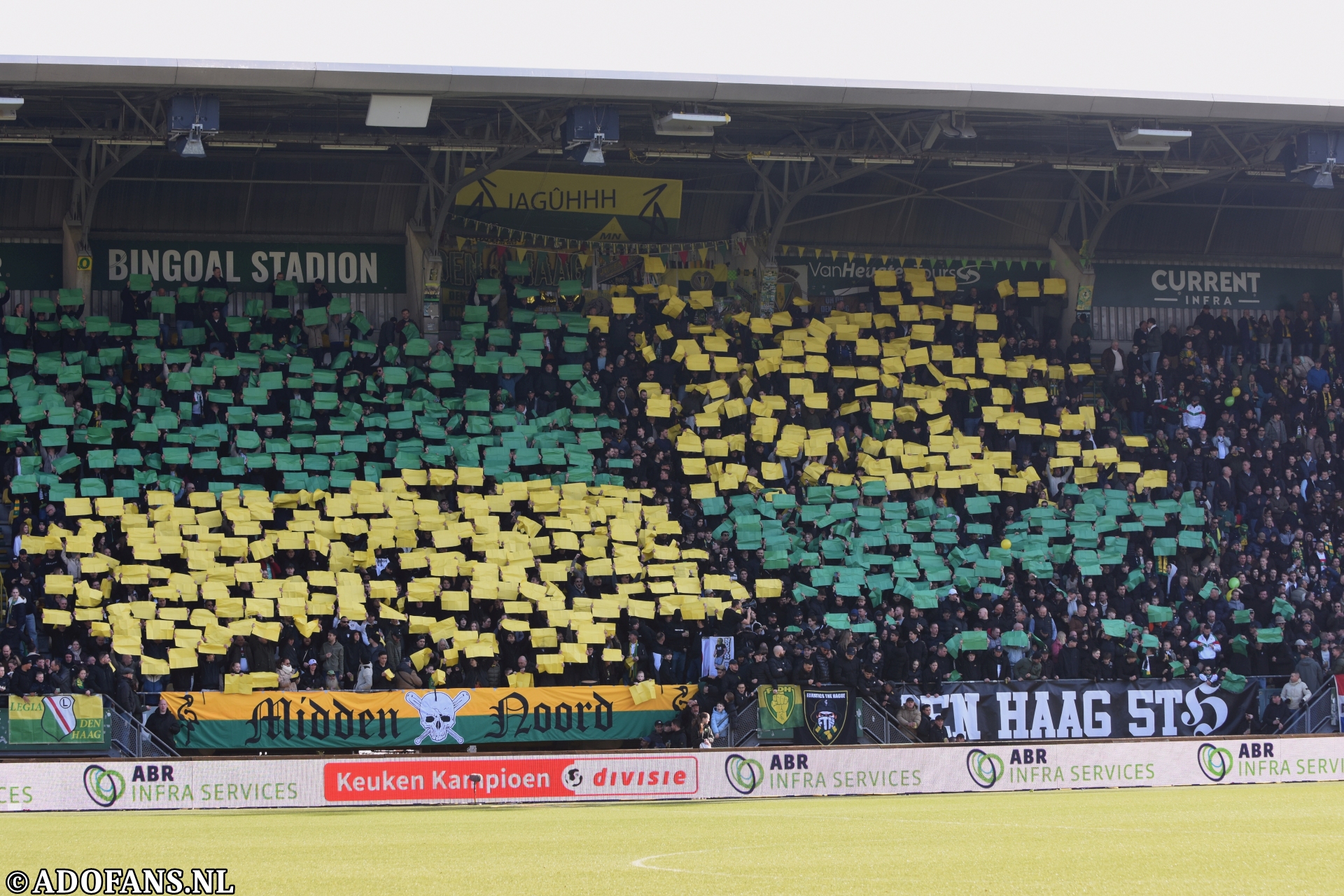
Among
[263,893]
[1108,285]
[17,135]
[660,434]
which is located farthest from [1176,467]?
[263,893]

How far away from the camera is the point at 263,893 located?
40.6ft

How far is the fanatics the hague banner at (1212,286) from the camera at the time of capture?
134 ft

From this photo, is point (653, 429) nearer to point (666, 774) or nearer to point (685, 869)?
point (666, 774)

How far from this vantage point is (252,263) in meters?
36.5

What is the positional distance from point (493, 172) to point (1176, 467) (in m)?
16.2

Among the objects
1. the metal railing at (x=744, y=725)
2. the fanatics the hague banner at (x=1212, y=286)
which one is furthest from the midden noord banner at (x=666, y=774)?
the fanatics the hague banner at (x=1212, y=286)

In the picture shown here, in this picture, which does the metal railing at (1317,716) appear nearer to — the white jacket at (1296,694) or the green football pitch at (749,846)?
the white jacket at (1296,694)

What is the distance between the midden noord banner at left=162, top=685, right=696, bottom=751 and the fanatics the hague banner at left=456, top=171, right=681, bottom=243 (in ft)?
44.9

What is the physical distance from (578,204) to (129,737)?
56.1 ft

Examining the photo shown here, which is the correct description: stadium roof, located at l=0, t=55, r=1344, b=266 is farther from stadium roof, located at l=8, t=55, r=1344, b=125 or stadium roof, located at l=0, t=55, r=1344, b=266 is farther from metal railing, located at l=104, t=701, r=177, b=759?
metal railing, located at l=104, t=701, r=177, b=759

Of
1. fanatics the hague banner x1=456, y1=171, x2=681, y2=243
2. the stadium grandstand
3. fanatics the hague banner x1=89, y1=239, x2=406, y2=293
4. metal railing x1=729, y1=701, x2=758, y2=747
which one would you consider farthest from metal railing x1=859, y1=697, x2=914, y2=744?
fanatics the hague banner x1=89, y1=239, x2=406, y2=293

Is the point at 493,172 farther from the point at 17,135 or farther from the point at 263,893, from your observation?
the point at 263,893

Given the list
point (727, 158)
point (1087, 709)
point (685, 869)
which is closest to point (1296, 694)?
point (1087, 709)

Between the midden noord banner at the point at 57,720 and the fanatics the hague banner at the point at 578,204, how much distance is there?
15703 mm
